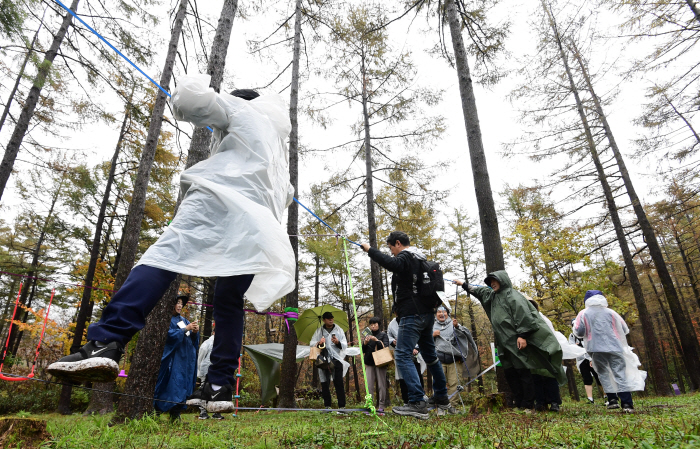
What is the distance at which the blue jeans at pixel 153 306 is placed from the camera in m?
1.72

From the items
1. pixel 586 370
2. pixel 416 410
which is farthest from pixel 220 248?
Result: pixel 586 370

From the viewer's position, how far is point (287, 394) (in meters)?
8.32

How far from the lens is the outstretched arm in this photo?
2.21m

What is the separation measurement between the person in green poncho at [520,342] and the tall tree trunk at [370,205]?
6.45m

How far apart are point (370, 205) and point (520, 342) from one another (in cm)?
855

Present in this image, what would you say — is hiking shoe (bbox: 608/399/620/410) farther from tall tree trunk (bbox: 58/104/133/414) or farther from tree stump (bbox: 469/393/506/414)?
tall tree trunk (bbox: 58/104/133/414)

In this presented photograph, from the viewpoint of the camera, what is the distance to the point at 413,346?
4316 millimetres

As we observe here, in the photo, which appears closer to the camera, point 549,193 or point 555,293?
point 555,293

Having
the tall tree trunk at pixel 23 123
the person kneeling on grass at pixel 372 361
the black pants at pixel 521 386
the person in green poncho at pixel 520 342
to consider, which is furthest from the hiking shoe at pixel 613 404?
the tall tree trunk at pixel 23 123

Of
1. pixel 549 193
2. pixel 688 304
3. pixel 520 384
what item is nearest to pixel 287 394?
pixel 520 384

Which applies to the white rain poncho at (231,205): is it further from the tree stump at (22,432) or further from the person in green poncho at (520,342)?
the person in green poncho at (520,342)

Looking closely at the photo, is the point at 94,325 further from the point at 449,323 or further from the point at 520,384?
the point at 449,323

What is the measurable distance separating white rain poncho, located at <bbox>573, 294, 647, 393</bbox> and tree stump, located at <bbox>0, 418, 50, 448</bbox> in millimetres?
6534

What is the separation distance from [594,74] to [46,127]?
17.7 m
